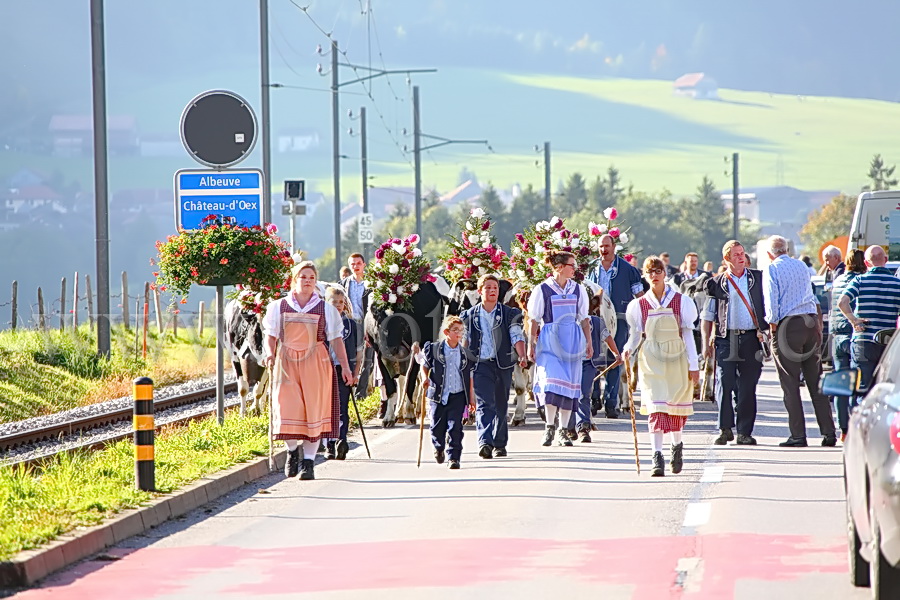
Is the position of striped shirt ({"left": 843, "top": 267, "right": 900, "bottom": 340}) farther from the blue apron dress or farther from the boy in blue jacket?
the boy in blue jacket

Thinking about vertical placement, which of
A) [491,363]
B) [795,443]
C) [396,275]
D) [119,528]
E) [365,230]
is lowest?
[795,443]

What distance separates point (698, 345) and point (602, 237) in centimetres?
491

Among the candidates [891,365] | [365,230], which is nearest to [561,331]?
[891,365]

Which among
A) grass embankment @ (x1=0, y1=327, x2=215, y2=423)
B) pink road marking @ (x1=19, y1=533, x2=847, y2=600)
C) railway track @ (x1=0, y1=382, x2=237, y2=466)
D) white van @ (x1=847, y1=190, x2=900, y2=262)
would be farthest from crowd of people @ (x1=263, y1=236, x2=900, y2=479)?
white van @ (x1=847, y1=190, x2=900, y2=262)

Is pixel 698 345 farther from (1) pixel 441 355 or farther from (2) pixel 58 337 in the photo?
(2) pixel 58 337

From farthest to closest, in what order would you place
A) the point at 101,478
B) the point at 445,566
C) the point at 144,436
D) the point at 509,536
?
the point at 101,478 → the point at 144,436 → the point at 509,536 → the point at 445,566

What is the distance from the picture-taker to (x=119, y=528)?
10773 millimetres

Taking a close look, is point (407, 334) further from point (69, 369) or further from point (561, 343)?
point (69, 369)

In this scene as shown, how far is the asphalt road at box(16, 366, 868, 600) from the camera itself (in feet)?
28.9

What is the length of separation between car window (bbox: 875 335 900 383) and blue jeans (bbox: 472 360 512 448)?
727 cm

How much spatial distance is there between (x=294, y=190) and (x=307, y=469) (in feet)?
61.9

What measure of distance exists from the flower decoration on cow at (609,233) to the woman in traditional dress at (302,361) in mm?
6448

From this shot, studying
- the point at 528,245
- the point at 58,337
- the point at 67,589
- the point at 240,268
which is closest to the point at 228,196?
the point at 240,268

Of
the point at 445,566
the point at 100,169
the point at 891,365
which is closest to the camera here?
the point at 891,365
